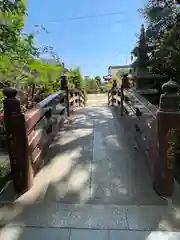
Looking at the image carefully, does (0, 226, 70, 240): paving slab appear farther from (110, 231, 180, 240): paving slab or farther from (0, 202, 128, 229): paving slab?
(110, 231, 180, 240): paving slab

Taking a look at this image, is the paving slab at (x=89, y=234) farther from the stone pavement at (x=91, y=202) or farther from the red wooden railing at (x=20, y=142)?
the red wooden railing at (x=20, y=142)

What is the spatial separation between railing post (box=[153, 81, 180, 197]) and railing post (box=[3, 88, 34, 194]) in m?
1.36

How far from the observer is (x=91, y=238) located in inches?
85.0

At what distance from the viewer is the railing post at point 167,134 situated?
8.52ft

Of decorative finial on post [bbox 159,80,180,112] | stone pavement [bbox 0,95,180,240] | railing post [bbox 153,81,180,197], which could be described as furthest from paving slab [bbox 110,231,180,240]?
decorative finial on post [bbox 159,80,180,112]

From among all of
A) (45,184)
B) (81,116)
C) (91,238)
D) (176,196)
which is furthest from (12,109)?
(81,116)

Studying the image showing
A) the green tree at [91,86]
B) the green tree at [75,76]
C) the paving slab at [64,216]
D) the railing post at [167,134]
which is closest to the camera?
the paving slab at [64,216]

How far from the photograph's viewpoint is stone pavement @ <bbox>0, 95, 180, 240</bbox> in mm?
2248

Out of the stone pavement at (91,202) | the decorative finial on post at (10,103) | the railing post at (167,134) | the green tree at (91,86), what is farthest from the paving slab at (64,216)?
the green tree at (91,86)

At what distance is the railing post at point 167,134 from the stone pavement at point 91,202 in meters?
0.20

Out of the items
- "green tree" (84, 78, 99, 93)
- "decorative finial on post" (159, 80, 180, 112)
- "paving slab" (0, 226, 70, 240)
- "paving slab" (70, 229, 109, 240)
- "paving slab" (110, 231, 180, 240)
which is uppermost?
"decorative finial on post" (159, 80, 180, 112)

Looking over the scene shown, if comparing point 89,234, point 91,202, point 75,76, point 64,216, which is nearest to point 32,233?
point 64,216

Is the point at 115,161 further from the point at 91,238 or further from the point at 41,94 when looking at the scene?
the point at 41,94

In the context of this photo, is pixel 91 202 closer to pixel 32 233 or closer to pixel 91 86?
pixel 32 233
